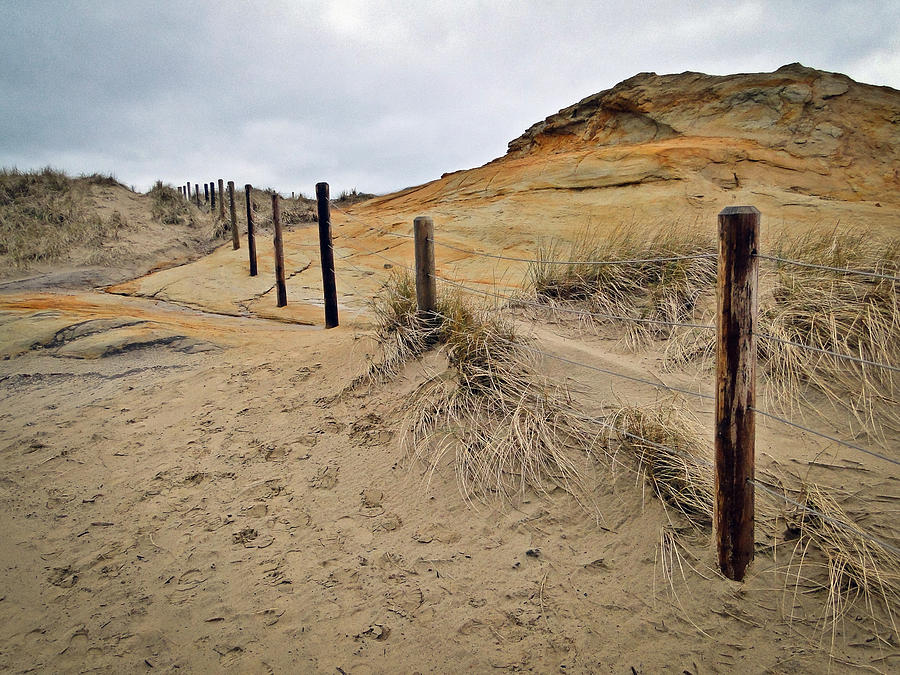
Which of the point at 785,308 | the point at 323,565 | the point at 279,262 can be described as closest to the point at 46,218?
the point at 279,262

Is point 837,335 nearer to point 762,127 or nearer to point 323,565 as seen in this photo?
point 323,565

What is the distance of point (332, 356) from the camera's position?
165 inches

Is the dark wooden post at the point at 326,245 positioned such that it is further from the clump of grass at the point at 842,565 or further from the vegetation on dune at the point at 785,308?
the clump of grass at the point at 842,565

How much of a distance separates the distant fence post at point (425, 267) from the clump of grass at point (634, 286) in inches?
43.8

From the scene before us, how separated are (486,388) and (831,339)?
2460 millimetres

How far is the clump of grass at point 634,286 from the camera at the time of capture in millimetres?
4355

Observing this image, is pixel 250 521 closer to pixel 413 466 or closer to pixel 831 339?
pixel 413 466

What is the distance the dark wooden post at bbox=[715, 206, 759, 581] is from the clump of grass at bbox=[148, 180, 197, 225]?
611 inches

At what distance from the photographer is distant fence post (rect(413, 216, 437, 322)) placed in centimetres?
362

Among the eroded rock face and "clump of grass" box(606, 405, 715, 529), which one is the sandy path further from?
the eroded rock face

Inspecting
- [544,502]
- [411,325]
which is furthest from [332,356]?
[544,502]

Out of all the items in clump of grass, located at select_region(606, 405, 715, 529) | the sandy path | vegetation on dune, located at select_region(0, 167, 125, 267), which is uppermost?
vegetation on dune, located at select_region(0, 167, 125, 267)

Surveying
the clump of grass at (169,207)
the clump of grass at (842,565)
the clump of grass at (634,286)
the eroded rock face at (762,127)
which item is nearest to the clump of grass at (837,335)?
the clump of grass at (634,286)

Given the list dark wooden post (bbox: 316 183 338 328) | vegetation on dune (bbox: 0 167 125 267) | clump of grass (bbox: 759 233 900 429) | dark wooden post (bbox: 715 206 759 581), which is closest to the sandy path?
dark wooden post (bbox: 715 206 759 581)
